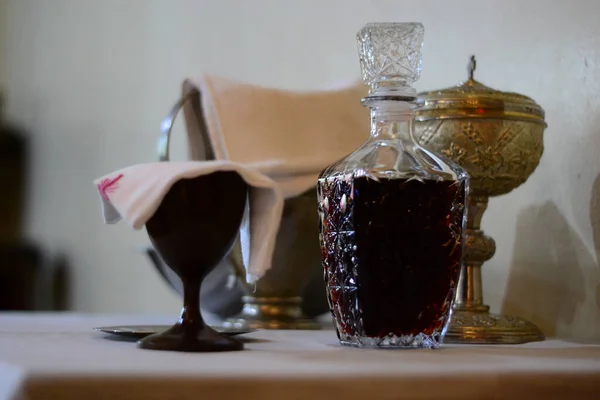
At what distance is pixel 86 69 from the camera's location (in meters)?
2.55

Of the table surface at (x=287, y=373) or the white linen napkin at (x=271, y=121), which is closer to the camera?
the table surface at (x=287, y=373)

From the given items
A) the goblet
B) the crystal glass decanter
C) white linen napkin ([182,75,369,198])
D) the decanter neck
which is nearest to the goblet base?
the goblet

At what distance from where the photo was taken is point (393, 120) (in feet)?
2.30

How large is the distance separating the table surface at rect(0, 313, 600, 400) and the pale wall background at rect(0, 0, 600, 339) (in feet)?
0.97

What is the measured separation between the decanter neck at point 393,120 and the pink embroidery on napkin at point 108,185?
214mm

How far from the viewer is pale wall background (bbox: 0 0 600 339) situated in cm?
89

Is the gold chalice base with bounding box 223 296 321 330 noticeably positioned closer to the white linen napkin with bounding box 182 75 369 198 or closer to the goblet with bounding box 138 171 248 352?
the white linen napkin with bounding box 182 75 369 198

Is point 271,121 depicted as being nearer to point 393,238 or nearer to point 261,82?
point 393,238

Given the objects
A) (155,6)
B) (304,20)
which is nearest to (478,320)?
(304,20)

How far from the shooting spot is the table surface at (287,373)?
0.44 meters

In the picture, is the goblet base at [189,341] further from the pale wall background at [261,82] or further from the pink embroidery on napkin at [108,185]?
the pale wall background at [261,82]

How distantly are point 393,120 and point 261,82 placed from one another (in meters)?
0.90

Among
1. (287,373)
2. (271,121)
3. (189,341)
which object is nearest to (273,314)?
(271,121)

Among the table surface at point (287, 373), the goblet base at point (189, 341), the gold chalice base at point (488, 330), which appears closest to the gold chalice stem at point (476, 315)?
the gold chalice base at point (488, 330)
